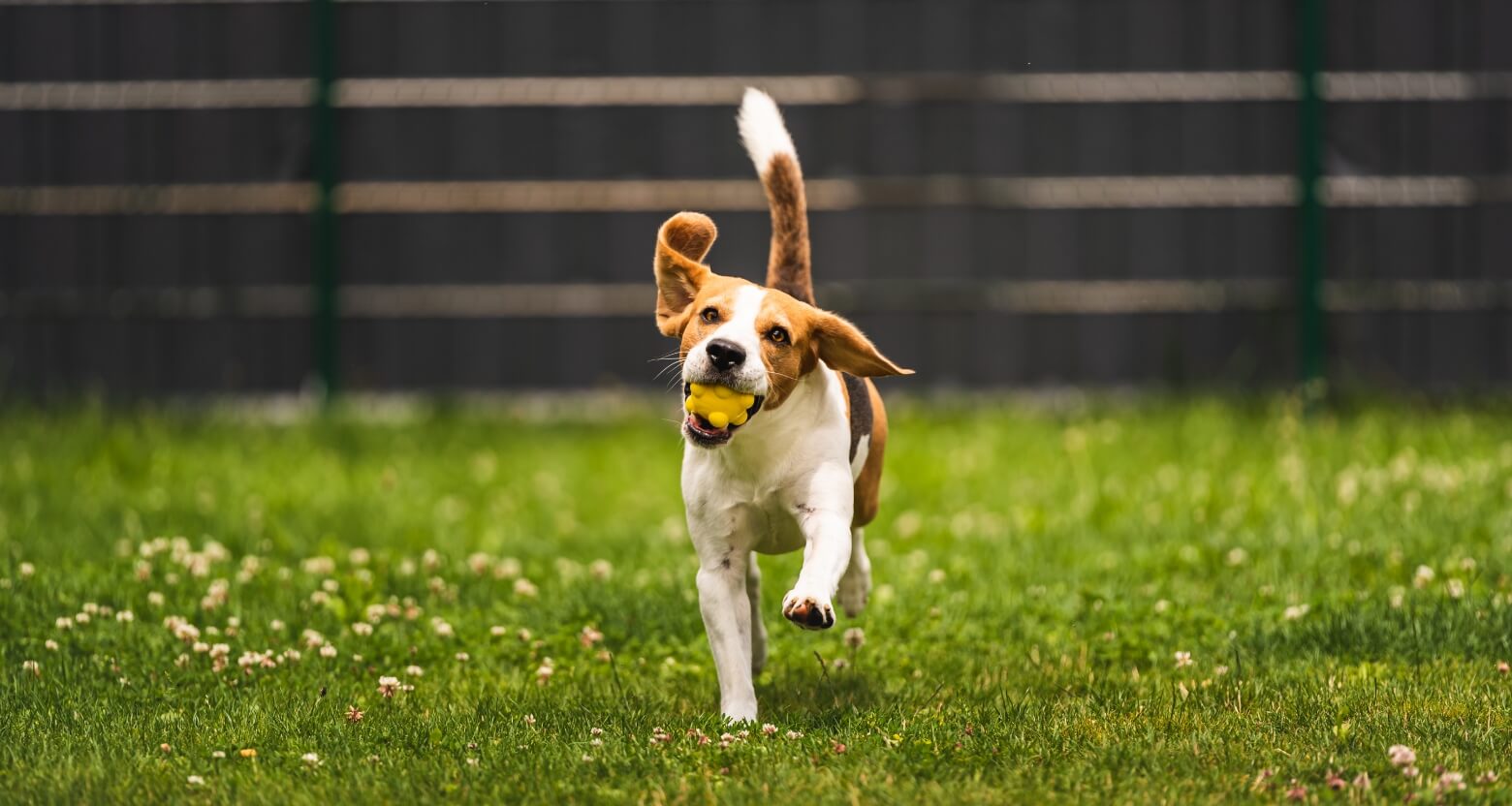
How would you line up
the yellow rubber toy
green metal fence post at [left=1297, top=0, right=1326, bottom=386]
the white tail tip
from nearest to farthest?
the yellow rubber toy, the white tail tip, green metal fence post at [left=1297, top=0, right=1326, bottom=386]

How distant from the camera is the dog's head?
12.4 ft

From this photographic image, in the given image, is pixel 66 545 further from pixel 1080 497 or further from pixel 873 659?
pixel 1080 497

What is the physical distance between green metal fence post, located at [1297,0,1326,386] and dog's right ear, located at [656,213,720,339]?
651 centimetres

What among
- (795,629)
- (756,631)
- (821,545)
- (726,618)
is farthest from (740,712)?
(795,629)

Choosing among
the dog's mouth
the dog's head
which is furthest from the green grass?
the dog's head

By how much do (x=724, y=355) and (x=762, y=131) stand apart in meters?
1.07

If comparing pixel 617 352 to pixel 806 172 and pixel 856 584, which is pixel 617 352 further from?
pixel 856 584

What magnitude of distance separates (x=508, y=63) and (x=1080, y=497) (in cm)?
440

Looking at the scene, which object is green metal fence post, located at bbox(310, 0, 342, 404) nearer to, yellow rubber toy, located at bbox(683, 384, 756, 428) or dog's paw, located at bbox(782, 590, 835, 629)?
yellow rubber toy, located at bbox(683, 384, 756, 428)

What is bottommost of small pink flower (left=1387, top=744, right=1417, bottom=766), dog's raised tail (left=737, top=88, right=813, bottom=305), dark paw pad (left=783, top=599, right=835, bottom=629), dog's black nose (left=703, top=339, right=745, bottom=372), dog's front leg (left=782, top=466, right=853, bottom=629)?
small pink flower (left=1387, top=744, right=1417, bottom=766)

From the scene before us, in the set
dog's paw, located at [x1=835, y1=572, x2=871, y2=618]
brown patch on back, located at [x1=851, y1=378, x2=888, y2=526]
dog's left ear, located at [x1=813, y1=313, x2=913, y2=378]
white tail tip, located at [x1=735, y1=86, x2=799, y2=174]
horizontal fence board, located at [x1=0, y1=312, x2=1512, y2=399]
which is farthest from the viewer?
horizontal fence board, located at [x1=0, y1=312, x2=1512, y2=399]

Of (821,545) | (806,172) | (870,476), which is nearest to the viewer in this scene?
(821,545)

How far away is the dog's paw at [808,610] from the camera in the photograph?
12.1ft

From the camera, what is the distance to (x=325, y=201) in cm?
1028
